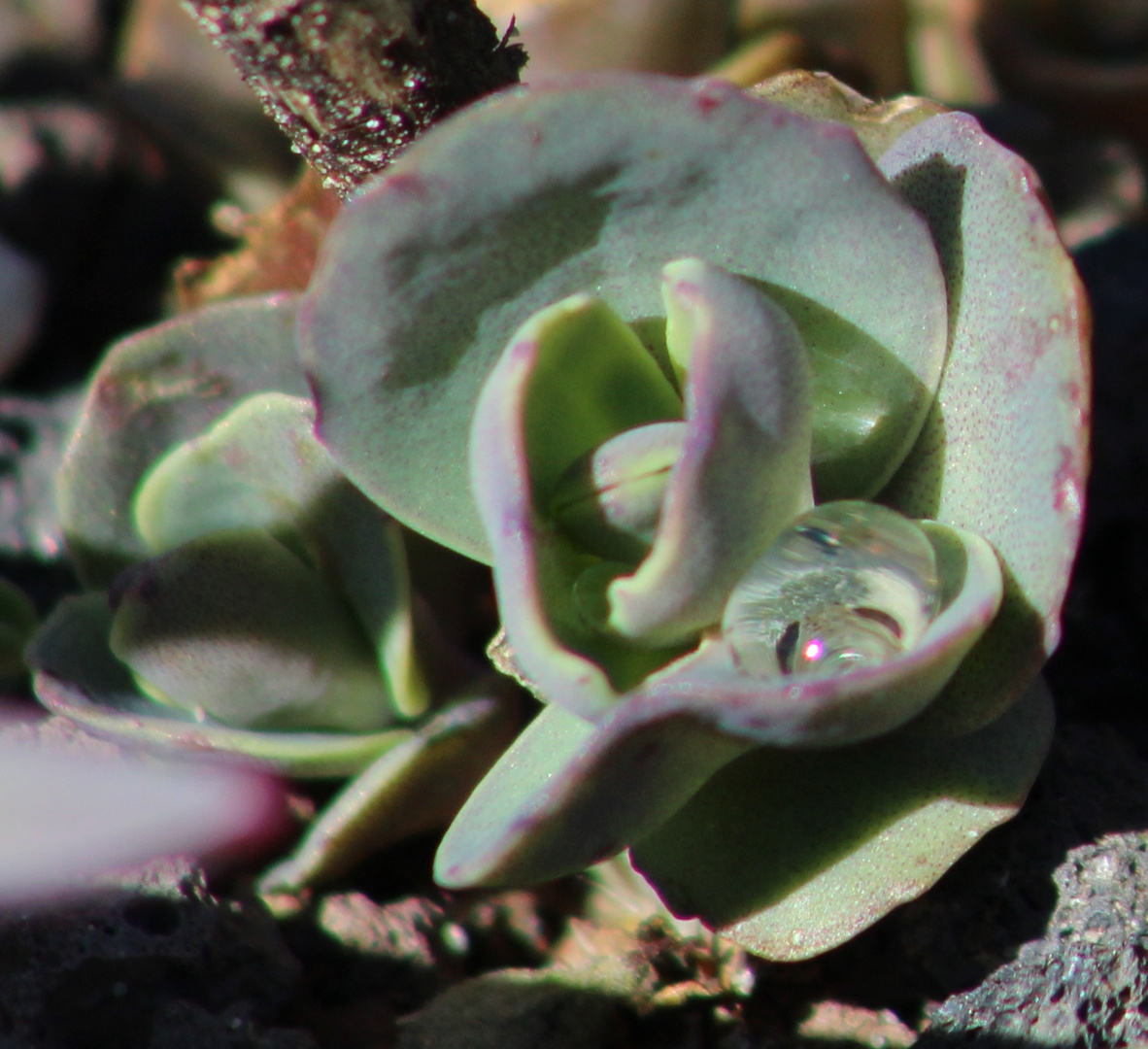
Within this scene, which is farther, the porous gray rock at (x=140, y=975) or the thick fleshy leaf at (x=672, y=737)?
the porous gray rock at (x=140, y=975)

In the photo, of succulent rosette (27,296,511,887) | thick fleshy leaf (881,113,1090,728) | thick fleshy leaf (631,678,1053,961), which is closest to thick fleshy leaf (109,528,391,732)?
succulent rosette (27,296,511,887)

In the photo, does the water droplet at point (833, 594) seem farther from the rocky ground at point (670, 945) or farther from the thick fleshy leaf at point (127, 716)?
the thick fleshy leaf at point (127, 716)

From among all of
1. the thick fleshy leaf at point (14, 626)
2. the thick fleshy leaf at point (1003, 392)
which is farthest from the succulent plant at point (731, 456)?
the thick fleshy leaf at point (14, 626)

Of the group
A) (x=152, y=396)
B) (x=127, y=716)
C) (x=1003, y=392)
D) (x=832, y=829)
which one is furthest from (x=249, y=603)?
(x=1003, y=392)

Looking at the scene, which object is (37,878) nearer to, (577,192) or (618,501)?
(618,501)

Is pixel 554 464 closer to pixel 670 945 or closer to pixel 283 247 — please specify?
pixel 670 945

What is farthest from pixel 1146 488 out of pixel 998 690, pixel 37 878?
pixel 37 878

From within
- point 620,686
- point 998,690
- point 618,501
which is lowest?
point 998,690

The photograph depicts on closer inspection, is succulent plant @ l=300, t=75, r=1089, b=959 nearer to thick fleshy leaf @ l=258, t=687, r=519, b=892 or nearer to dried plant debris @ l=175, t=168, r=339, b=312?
thick fleshy leaf @ l=258, t=687, r=519, b=892
